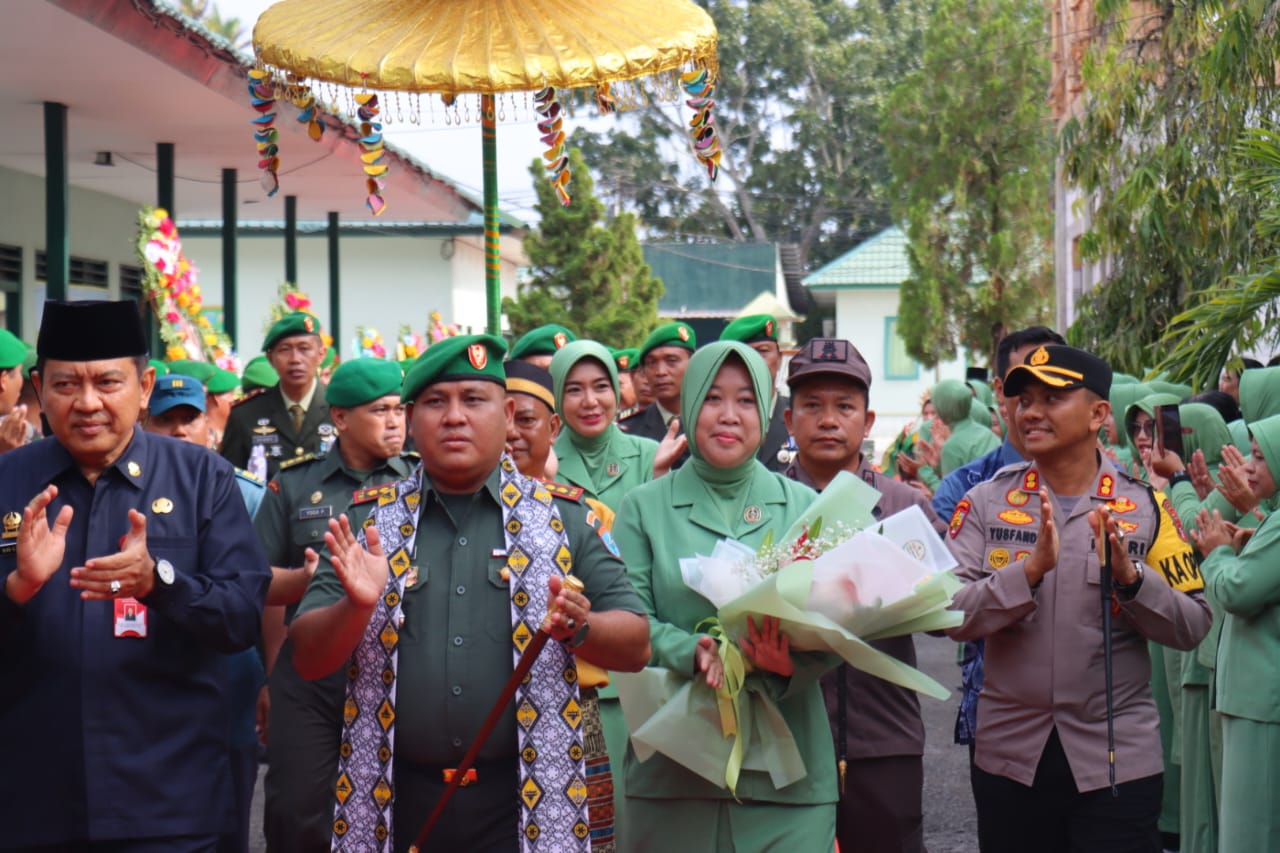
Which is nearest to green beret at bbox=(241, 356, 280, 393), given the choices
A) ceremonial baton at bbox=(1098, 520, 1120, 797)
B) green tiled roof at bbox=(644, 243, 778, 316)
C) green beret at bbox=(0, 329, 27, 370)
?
green beret at bbox=(0, 329, 27, 370)

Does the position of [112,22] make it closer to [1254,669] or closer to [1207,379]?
[1207,379]

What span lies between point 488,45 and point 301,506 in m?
2.03

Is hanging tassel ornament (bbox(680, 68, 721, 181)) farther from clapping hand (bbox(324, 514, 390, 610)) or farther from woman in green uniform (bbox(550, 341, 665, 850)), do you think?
clapping hand (bbox(324, 514, 390, 610))

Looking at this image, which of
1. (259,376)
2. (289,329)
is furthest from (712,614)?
(259,376)

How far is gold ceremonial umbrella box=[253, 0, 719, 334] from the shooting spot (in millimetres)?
6523

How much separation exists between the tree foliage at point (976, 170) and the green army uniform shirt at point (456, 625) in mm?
29397

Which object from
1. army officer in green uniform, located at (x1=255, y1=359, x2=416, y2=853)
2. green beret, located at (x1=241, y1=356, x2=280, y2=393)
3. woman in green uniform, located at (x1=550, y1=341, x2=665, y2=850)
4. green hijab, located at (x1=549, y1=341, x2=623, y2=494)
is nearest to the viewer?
army officer in green uniform, located at (x1=255, y1=359, x2=416, y2=853)

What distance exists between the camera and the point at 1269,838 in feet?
18.9

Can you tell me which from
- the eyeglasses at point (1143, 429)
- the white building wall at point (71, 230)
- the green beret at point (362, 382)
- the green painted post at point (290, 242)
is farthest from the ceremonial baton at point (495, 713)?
the green painted post at point (290, 242)

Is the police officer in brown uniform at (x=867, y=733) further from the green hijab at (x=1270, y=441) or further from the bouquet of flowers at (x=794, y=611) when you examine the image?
the green hijab at (x=1270, y=441)

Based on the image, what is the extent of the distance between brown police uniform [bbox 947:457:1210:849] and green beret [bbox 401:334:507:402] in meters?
1.81

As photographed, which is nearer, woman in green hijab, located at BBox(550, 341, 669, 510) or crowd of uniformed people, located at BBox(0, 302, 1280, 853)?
crowd of uniformed people, located at BBox(0, 302, 1280, 853)

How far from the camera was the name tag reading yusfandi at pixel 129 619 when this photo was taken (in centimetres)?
429

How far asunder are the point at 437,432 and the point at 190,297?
33.8ft
